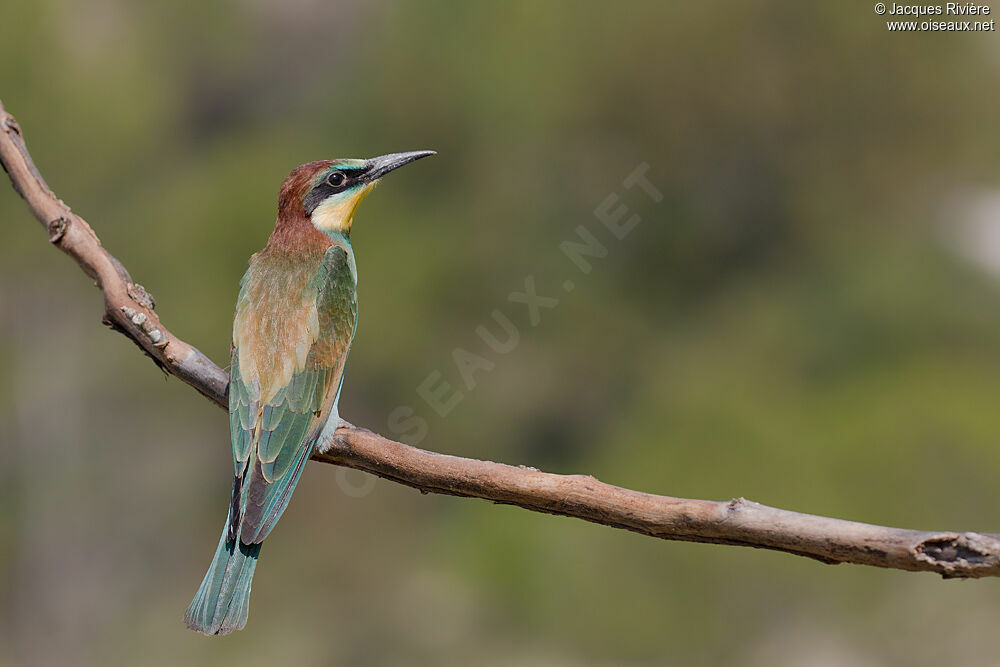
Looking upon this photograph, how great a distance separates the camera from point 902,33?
541 centimetres

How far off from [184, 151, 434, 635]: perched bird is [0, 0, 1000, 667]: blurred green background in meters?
3.42

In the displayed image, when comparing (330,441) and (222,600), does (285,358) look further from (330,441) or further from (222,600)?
→ (222,600)

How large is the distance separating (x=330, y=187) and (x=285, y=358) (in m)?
0.38

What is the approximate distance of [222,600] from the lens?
5.30 feet

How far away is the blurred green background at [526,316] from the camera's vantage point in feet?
17.6

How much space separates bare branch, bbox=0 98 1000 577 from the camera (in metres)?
1.16

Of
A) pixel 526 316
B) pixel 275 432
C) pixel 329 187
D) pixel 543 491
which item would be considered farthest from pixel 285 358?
pixel 526 316

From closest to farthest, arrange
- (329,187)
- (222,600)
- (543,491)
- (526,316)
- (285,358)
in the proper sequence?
(543,491) → (222,600) → (285,358) → (329,187) → (526,316)

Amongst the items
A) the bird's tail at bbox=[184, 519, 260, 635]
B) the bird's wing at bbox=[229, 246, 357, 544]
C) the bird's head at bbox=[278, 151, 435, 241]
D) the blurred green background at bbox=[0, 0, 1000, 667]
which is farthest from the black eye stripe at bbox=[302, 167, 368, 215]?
the blurred green background at bbox=[0, 0, 1000, 667]

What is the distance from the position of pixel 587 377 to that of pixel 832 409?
149cm

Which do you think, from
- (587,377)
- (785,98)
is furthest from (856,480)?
(785,98)

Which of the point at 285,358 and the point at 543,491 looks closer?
the point at 543,491

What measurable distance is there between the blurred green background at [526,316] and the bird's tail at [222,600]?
145 inches

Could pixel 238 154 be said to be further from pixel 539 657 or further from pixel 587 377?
pixel 539 657
